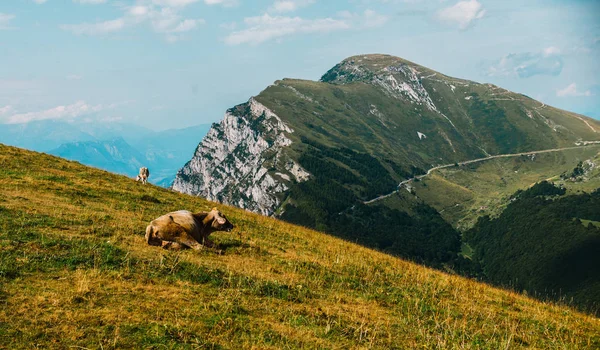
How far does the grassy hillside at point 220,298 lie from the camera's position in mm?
9172

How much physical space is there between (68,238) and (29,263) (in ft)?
8.73

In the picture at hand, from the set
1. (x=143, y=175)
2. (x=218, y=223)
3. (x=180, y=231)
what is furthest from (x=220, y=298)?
(x=143, y=175)

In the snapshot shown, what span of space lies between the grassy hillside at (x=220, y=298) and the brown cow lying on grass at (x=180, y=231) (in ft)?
2.36

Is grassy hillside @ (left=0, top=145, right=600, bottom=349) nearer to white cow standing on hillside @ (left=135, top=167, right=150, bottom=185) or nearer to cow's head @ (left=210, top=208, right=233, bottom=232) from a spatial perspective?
cow's head @ (left=210, top=208, right=233, bottom=232)

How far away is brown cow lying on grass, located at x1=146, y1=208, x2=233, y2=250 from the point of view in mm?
15758

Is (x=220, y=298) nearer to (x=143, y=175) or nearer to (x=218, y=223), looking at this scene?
(x=218, y=223)

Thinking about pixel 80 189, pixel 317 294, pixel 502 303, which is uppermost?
pixel 80 189

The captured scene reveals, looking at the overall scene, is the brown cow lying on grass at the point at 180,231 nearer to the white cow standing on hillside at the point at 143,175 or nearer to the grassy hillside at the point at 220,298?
the grassy hillside at the point at 220,298

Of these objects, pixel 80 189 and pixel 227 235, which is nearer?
pixel 227 235

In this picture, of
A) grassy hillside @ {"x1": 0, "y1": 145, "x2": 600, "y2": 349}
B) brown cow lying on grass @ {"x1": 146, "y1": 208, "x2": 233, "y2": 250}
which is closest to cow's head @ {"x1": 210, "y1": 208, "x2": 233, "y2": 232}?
brown cow lying on grass @ {"x1": 146, "y1": 208, "x2": 233, "y2": 250}

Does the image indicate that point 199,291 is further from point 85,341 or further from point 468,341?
point 468,341

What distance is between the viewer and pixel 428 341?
10.9 m

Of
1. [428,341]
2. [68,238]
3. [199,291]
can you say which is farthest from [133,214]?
[428,341]

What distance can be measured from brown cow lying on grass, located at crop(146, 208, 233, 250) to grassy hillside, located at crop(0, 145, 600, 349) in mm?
718
